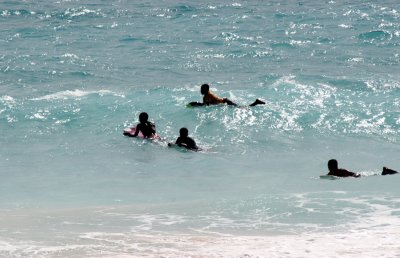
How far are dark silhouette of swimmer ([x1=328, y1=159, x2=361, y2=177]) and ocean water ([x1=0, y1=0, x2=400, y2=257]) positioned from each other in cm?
36

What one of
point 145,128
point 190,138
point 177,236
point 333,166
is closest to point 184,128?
point 190,138

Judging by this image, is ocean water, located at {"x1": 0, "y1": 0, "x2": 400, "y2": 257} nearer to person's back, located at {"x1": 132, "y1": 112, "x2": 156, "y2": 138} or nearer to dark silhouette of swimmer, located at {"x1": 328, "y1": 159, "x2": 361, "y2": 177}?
person's back, located at {"x1": 132, "y1": 112, "x2": 156, "y2": 138}

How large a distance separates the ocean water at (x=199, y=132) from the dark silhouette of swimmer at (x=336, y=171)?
0.36 metres

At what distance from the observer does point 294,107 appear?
2233 cm

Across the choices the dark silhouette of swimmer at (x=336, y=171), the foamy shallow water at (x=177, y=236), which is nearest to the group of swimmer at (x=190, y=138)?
the dark silhouette of swimmer at (x=336, y=171)

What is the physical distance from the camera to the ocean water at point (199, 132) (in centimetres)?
1173

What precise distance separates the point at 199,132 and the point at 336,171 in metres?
5.77

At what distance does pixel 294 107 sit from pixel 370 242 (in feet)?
38.0

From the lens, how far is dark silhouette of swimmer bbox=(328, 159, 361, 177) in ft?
50.4

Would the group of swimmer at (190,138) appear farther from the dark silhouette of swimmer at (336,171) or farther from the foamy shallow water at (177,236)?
the foamy shallow water at (177,236)

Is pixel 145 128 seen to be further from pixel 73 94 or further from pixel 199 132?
pixel 73 94

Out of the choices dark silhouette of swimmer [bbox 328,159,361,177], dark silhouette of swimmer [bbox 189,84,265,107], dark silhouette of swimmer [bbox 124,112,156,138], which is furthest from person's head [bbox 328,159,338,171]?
dark silhouette of swimmer [bbox 189,84,265,107]

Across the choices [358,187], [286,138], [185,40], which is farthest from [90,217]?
[185,40]

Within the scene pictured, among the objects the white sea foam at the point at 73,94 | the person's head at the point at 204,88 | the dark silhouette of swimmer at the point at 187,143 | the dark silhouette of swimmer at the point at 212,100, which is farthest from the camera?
the white sea foam at the point at 73,94
